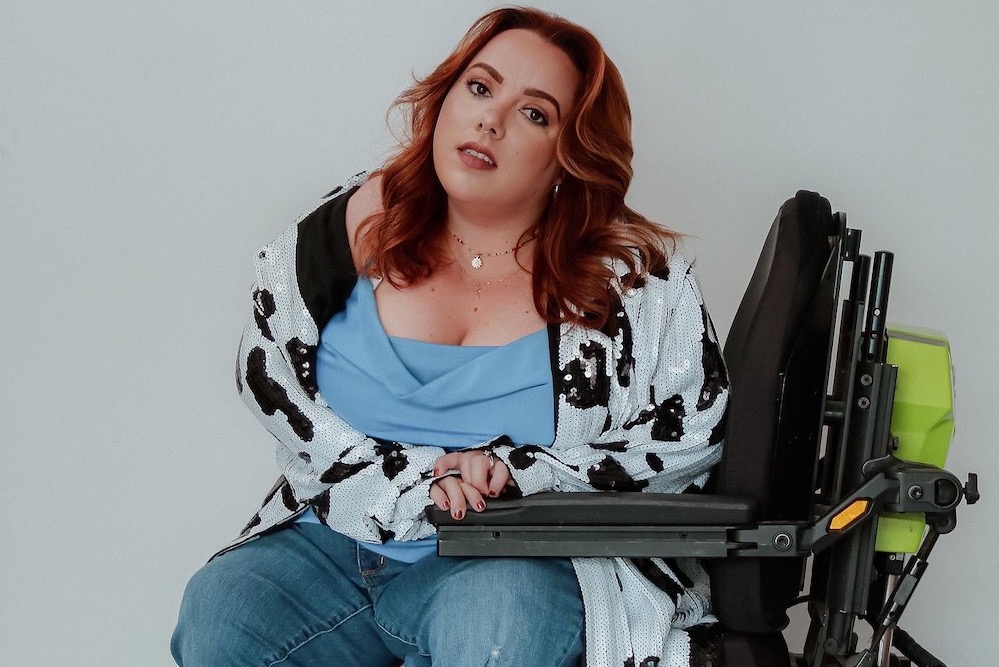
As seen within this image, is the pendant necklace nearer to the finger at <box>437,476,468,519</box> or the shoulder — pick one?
the shoulder

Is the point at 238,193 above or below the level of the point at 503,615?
above

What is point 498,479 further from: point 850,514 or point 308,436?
point 850,514

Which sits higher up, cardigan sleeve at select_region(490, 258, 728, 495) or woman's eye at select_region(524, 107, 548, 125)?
woman's eye at select_region(524, 107, 548, 125)

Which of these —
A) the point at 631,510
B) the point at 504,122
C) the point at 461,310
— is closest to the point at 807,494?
the point at 631,510

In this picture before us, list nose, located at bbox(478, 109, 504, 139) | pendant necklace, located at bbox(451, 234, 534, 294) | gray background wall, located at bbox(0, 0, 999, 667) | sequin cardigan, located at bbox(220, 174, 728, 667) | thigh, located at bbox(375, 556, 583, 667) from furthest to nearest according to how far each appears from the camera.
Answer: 1. gray background wall, located at bbox(0, 0, 999, 667)
2. pendant necklace, located at bbox(451, 234, 534, 294)
3. nose, located at bbox(478, 109, 504, 139)
4. sequin cardigan, located at bbox(220, 174, 728, 667)
5. thigh, located at bbox(375, 556, 583, 667)

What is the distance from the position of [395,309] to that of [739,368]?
0.53 meters

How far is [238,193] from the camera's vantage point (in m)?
2.64

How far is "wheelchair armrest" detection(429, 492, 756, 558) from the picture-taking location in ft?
5.14

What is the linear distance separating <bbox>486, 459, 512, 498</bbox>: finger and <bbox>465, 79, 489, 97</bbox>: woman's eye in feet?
1.82

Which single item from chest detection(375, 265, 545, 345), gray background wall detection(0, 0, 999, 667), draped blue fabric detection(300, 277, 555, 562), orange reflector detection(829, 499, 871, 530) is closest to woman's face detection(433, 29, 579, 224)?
chest detection(375, 265, 545, 345)

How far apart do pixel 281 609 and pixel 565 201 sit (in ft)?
2.44

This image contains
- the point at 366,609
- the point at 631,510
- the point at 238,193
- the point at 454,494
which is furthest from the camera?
the point at 238,193

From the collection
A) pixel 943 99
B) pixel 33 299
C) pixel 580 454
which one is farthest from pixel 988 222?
pixel 33 299

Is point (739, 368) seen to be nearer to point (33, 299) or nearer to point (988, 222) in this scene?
point (988, 222)
